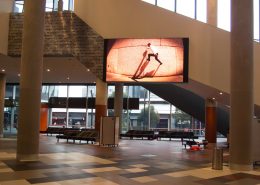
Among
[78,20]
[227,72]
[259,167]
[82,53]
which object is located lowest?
[259,167]

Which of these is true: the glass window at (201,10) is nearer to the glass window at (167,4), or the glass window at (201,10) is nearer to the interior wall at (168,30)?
the glass window at (167,4)

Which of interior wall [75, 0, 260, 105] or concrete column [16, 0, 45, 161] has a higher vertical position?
interior wall [75, 0, 260, 105]

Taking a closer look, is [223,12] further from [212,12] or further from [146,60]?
[146,60]

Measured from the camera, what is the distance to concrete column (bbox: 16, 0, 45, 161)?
12.3m

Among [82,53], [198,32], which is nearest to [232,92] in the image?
[198,32]

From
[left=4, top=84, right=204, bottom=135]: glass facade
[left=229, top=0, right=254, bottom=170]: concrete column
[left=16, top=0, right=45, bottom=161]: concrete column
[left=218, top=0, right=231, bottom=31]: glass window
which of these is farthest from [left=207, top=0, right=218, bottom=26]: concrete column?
[left=16, top=0, right=45, bottom=161]: concrete column

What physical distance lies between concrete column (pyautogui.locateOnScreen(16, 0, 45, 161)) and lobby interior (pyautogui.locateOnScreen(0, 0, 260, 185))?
0.03 meters

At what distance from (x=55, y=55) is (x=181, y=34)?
770 centimetres

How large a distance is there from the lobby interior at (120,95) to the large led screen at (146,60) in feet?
1.40

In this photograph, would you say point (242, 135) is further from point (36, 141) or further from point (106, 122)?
point (106, 122)

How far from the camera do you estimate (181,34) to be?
20078mm

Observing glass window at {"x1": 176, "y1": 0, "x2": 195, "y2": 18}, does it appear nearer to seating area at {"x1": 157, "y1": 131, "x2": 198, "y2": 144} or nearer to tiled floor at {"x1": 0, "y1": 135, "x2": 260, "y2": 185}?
seating area at {"x1": 157, "y1": 131, "x2": 198, "y2": 144}

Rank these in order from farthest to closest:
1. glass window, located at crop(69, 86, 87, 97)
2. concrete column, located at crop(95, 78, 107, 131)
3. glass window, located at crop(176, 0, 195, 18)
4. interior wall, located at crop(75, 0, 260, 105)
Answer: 1. glass window, located at crop(69, 86, 87, 97)
2. glass window, located at crop(176, 0, 195, 18)
3. concrete column, located at crop(95, 78, 107, 131)
4. interior wall, located at crop(75, 0, 260, 105)

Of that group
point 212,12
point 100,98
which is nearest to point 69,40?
point 100,98
